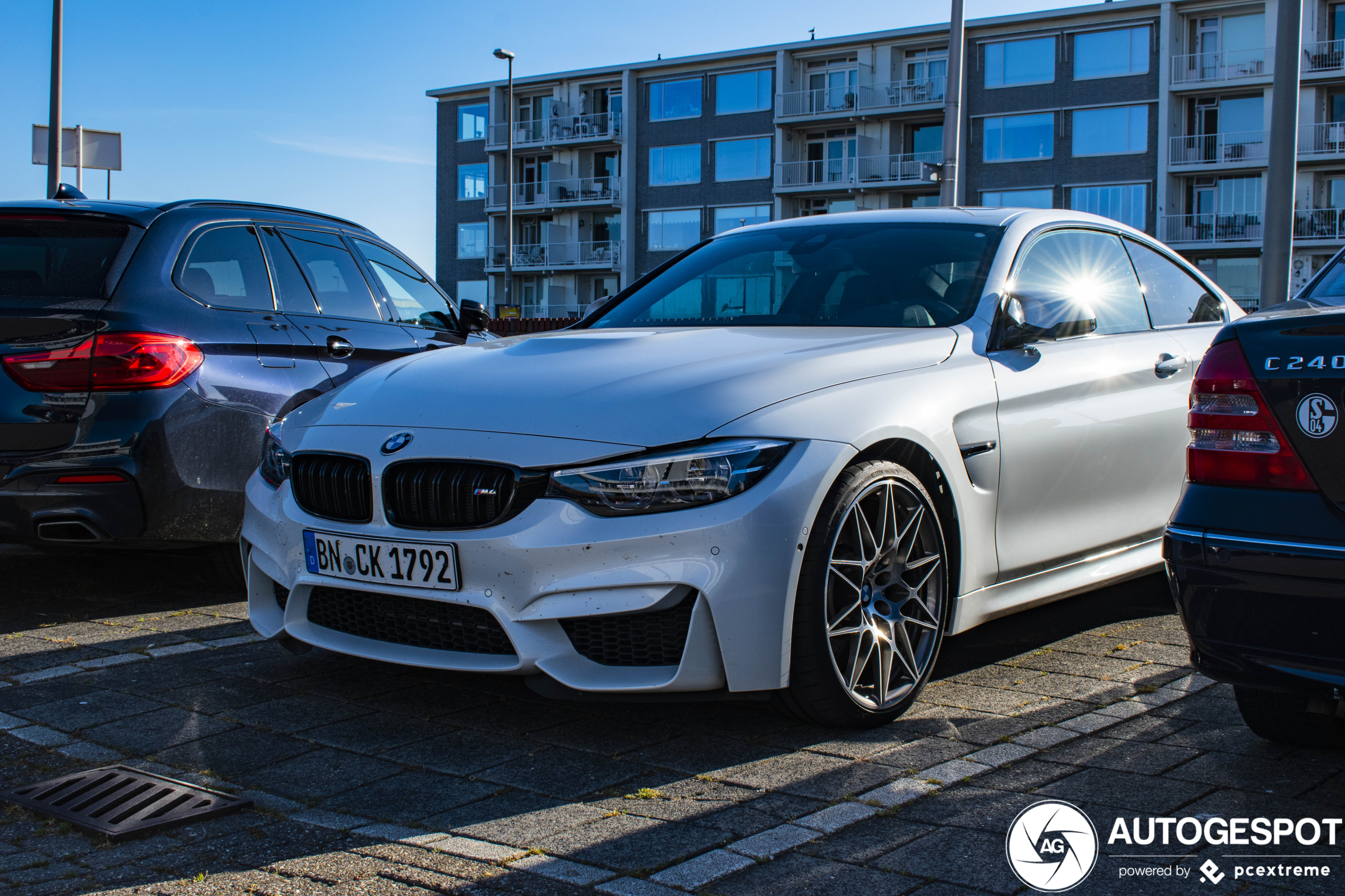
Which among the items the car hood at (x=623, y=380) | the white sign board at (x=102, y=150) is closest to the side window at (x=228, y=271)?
the car hood at (x=623, y=380)

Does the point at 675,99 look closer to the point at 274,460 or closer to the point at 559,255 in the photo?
the point at 559,255

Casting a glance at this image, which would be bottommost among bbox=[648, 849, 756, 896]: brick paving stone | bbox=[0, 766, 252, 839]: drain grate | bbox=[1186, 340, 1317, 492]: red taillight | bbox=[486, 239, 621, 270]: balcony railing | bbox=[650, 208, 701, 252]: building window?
bbox=[0, 766, 252, 839]: drain grate

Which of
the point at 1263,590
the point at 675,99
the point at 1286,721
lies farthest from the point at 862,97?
the point at 1263,590

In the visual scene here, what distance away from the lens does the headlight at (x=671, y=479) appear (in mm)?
3295

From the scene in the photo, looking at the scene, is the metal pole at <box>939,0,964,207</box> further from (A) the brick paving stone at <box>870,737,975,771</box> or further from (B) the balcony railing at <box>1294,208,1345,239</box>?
(B) the balcony railing at <box>1294,208,1345,239</box>

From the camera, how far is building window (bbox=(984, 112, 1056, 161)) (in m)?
49.2

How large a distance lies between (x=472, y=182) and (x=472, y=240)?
293cm

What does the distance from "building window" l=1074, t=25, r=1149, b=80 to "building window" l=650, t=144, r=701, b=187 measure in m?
16.5

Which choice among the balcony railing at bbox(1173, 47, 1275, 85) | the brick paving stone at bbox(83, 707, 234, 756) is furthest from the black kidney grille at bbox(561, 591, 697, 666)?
the balcony railing at bbox(1173, 47, 1275, 85)

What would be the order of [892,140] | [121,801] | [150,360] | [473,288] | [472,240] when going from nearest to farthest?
1. [121,801]
2. [150,360]
3. [892,140]
4. [472,240]
5. [473,288]

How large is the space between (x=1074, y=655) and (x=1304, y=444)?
1973mm

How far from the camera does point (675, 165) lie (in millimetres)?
57781

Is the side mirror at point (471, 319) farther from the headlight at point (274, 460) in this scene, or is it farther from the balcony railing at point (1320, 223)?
the balcony railing at point (1320, 223)

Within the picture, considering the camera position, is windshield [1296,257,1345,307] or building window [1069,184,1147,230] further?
building window [1069,184,1147,230]
